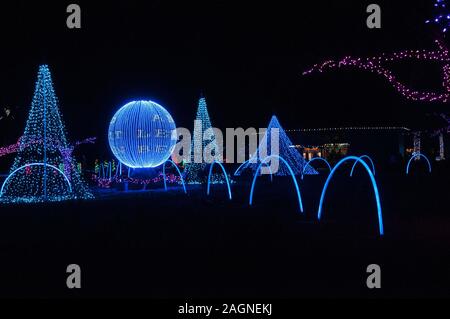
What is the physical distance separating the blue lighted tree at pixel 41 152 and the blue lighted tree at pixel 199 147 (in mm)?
8305

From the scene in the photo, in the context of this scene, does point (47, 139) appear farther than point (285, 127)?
No

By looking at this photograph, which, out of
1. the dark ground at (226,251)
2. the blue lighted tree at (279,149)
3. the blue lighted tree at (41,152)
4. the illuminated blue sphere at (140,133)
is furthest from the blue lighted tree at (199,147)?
the dark ground at (226,251)

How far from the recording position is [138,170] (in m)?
19.3

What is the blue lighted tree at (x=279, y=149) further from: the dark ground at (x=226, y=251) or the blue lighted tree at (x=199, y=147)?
the dark ground at (x=226, y=251)

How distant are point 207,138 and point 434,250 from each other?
688 inches

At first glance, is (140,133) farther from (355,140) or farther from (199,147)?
(355,140)

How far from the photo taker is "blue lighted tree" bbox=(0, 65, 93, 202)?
609 inches

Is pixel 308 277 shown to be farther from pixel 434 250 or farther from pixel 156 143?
pixel 156 143

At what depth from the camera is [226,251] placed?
671 cm

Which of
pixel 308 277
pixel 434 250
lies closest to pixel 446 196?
pixel 434 250

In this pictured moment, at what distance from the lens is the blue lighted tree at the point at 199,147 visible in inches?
922

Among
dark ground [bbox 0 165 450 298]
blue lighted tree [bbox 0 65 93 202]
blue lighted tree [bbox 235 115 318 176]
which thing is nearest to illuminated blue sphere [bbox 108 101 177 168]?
blue lighted tree [bbox 0 65 93 202]

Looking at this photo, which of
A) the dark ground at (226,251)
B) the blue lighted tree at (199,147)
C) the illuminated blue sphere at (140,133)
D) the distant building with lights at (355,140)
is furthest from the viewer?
the distant building with lights at (355,140)

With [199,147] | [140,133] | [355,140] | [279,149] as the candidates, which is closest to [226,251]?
[140,133]
